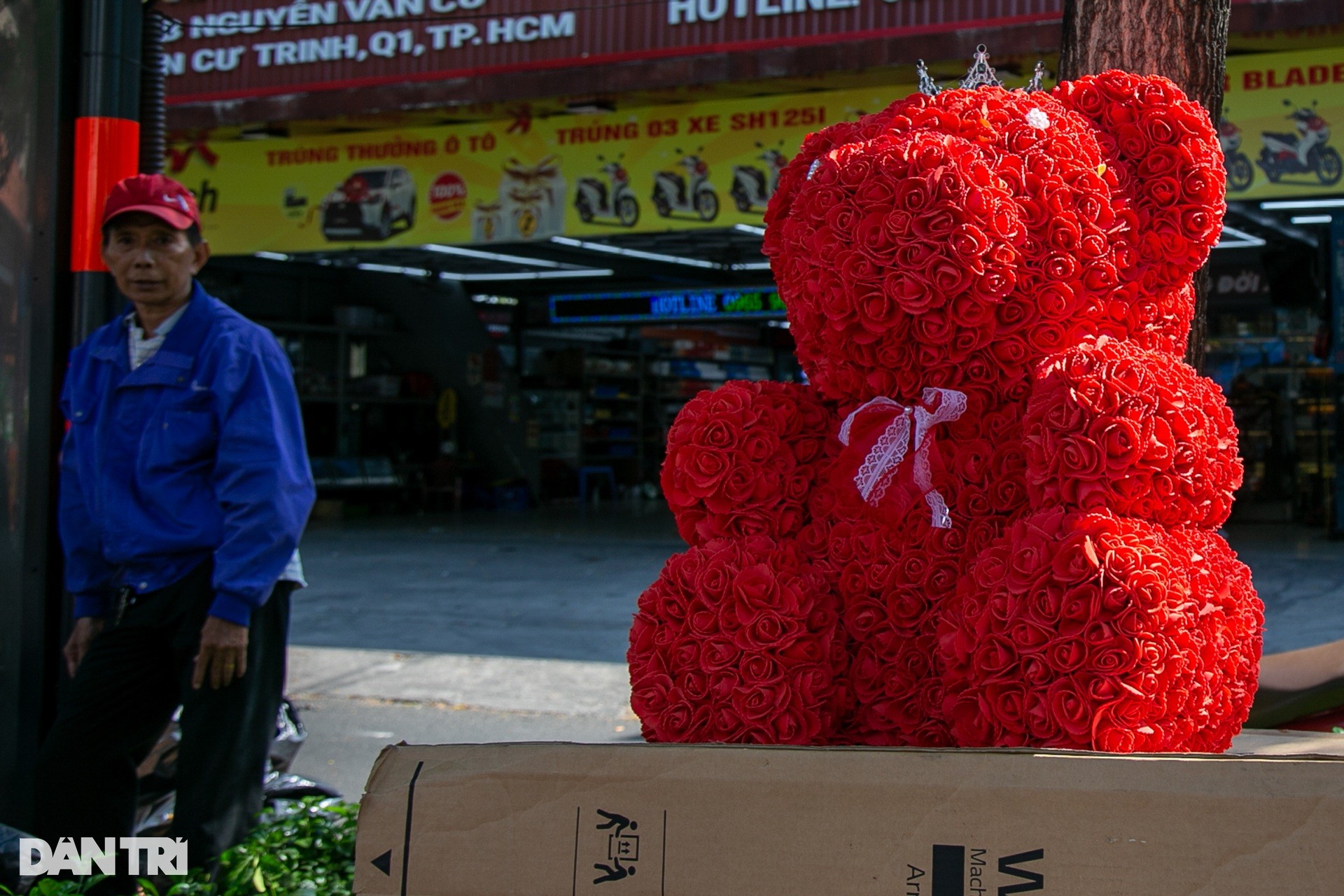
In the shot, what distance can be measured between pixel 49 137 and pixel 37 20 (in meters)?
0.31

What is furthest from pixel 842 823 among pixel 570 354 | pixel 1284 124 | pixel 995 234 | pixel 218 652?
pixel 570 354

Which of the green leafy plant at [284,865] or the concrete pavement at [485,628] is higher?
the green leafy plant at [284,865]

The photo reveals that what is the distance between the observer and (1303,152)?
7074 millimetres

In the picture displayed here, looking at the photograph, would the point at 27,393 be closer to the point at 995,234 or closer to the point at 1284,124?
the point at 995,234

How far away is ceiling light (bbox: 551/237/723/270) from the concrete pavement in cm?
300

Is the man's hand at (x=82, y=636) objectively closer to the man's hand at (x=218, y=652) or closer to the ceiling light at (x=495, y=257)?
the man's hand at (x=218, y=652)

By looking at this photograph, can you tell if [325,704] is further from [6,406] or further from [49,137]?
[49,137]

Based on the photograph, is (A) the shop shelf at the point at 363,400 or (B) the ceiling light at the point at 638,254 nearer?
(B) the ceiling light at the point at 638,254

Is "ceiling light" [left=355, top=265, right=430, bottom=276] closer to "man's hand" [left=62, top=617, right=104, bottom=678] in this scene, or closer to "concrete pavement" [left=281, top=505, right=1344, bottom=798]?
"concrete pavement" [left=281, top=505, right=1344, bottom=798]

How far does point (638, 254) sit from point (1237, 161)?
21.6 feet

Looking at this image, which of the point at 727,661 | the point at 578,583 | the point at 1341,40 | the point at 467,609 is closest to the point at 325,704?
the point at 467,609

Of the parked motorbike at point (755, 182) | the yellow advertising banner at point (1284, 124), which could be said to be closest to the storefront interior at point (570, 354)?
the parked motorbike at point (755, 182)

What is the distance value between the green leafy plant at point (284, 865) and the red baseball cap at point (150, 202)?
140 centimetres

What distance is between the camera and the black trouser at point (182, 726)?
2.61 m
